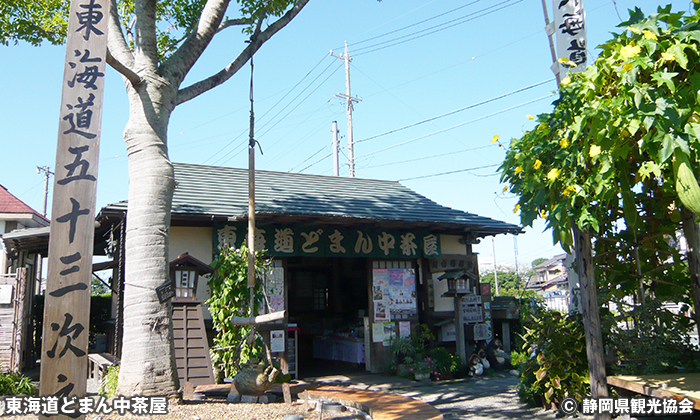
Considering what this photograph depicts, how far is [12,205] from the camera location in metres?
14.4

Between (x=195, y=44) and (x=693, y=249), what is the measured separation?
7.48m

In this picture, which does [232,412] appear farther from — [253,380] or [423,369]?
[423,369]

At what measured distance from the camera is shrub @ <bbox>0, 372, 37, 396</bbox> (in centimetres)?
799

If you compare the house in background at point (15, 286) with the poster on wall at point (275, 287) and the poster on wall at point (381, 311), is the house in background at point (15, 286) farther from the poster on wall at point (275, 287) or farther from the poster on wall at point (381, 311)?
the poster on wall at point (381, 311)

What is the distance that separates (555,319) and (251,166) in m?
5.37

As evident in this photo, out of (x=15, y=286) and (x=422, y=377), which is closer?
(x=15, y=286)

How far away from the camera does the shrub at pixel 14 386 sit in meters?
7.99

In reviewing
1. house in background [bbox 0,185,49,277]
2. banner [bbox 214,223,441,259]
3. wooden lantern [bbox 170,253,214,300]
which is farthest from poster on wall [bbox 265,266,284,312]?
house in background [bbox 0,185,49,277]

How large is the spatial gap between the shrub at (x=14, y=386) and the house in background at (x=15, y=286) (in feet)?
2.64

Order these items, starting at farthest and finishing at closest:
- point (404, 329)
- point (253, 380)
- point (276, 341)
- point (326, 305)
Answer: point (326, 305) → point (404, 329) → point (276, 341) → point (253, 380)

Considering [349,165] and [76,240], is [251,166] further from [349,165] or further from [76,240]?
[349,165]

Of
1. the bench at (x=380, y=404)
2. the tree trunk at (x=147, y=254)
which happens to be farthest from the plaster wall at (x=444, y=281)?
the tree trunk at (x=147, y=254)

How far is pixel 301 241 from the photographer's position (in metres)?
11.1

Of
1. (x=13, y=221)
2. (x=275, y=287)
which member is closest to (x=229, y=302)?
(x=275, y=287)
